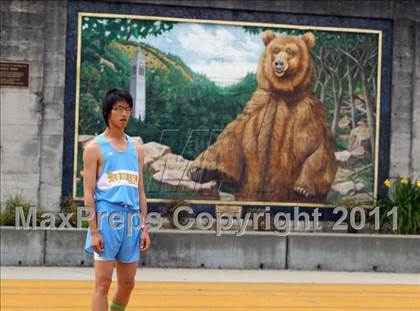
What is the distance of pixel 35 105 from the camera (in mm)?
18844

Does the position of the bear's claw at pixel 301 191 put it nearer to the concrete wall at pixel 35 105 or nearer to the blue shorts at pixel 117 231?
the concrete wall at pixel 35 105

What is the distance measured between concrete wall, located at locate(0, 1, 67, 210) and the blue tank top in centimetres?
1022

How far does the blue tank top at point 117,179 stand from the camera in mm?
8656

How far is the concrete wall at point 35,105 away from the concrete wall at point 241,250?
252 centimetres

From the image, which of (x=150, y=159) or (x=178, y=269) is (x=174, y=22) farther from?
(x=178, y=269)

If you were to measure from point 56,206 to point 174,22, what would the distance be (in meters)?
4.11

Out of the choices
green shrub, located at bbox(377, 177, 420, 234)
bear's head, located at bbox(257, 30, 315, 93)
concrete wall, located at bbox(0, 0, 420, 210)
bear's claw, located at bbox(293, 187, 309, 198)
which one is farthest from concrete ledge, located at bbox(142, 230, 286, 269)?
bear's head, located at bbox(257, 30, 315, 93)

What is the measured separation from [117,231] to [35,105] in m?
10.6

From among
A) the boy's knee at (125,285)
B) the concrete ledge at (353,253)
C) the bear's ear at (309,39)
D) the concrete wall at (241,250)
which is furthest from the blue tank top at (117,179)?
the bear's ear at (309,39)

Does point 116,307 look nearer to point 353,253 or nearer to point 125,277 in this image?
point 125,277

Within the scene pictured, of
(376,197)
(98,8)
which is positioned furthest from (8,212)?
(376,197)

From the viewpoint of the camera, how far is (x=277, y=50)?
19.8 metres

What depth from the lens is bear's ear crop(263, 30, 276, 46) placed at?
1972cm

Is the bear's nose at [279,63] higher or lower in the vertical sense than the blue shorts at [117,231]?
higher
